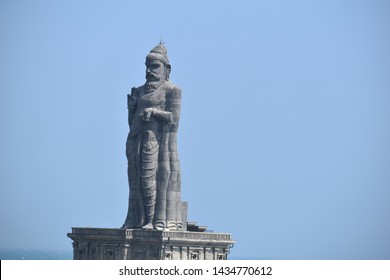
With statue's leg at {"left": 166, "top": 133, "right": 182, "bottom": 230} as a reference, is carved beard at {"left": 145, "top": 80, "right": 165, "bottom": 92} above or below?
above

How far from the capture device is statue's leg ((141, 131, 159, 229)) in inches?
4124

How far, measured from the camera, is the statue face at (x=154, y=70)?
344ft

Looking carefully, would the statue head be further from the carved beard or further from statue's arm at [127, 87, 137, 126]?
statue's arm at [127, 87, 137, 126]

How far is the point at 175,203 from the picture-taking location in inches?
4139

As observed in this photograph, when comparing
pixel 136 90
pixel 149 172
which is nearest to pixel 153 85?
pixel 136 90

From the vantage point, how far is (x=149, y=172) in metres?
105

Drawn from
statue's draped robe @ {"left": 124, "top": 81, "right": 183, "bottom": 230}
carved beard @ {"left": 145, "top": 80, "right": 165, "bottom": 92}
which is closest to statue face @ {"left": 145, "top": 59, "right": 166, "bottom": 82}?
carved beard @ {"left": 145, "top": 80, "right": 165, "bottom": 92}

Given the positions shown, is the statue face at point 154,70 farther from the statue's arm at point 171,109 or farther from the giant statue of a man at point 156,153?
the statue's arm at point 171,109

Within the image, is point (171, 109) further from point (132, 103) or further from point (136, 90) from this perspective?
point (136, 90)

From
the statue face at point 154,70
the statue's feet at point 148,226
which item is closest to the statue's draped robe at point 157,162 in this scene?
the statue's feet at point 148,226

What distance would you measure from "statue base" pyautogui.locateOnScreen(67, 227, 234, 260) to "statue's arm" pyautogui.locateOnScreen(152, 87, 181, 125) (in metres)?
6.66

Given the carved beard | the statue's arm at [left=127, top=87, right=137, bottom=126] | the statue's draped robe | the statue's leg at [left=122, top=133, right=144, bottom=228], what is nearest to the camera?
the statue's draped robe
